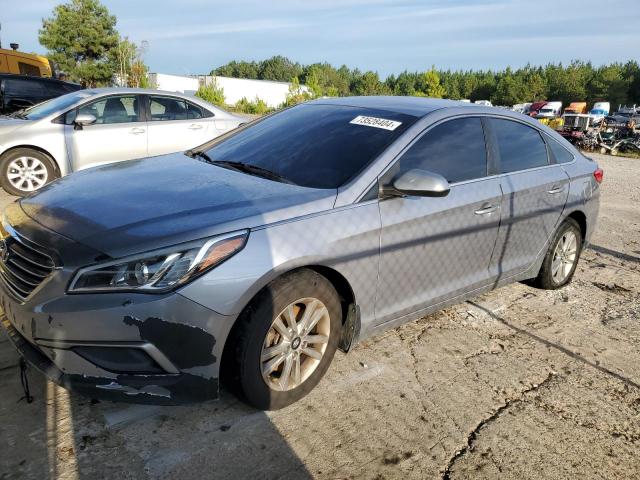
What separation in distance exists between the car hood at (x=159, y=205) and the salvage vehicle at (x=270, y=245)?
0.01 metres

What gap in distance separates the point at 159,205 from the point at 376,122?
59.3 inches

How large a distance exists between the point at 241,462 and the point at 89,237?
1217mm

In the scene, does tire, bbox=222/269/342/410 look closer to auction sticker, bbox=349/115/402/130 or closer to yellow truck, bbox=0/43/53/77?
auction sticker, bbox=349/115/402/130

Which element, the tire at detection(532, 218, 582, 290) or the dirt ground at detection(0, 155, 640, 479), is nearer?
the dirt ground at detection(0, 155, 640, 479)

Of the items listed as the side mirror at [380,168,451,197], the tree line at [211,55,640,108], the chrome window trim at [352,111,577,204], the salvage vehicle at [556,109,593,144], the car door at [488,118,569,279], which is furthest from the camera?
the tree line at [211,55,640,108]

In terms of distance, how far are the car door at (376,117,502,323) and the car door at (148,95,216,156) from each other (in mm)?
5145

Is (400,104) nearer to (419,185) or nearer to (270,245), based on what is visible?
(419,185)

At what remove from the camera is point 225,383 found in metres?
2.67

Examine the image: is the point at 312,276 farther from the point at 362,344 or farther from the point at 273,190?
the point at 362,344

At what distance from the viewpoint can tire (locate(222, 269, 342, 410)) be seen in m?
2.51

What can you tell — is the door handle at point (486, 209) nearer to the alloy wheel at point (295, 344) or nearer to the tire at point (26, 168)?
the alloy wheel at point (295, 344)

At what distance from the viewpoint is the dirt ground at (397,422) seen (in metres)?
2.40

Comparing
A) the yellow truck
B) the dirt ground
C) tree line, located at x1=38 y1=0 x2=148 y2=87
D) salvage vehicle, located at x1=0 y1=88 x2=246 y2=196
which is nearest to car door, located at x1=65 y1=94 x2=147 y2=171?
salvage vehicle, located at x1=0 y1=88 x2=246 y2=196

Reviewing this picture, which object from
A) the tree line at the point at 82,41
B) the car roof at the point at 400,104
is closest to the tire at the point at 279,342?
the car roof at the point at 400,104
